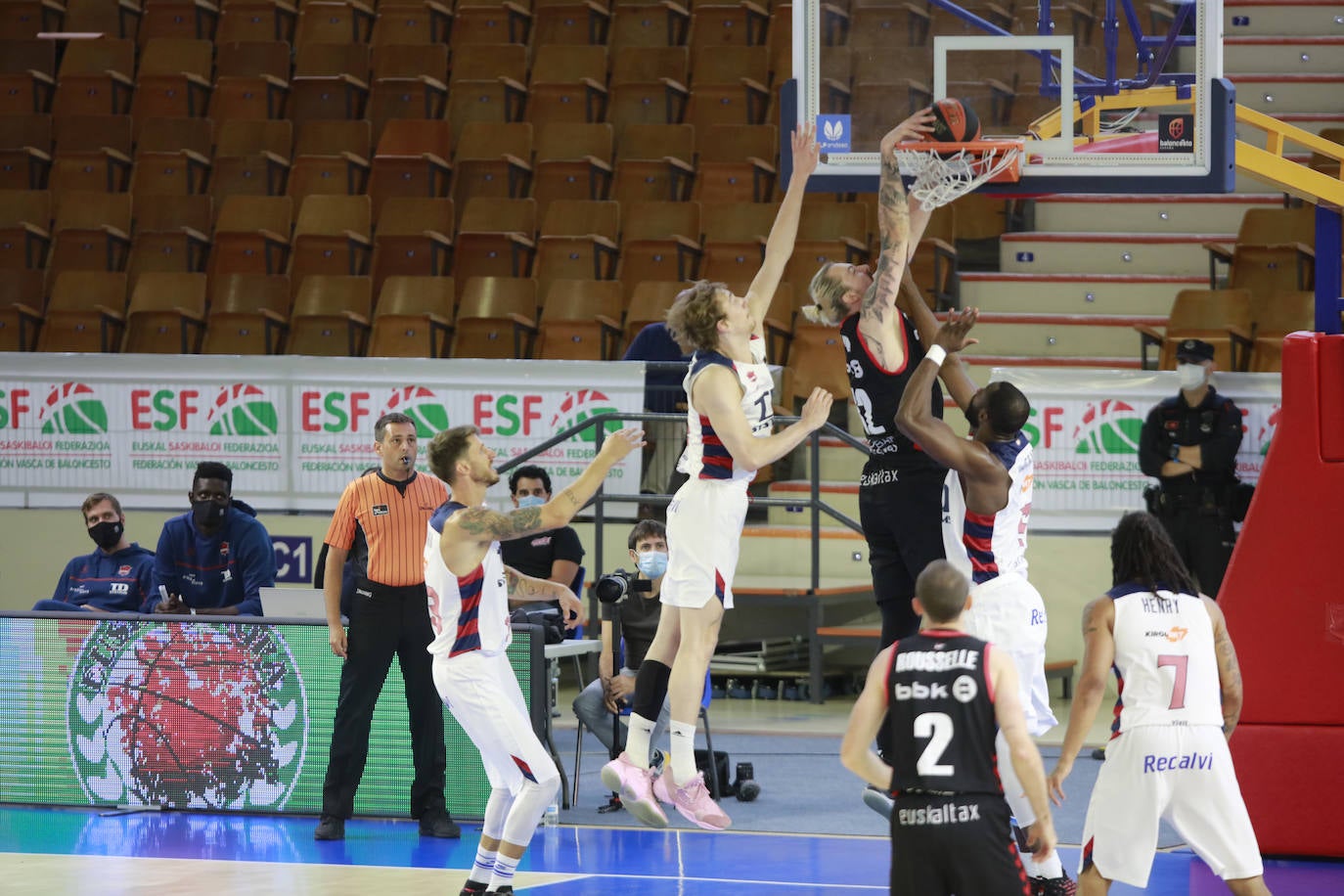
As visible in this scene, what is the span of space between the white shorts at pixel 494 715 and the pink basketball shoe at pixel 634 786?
2.96 feet

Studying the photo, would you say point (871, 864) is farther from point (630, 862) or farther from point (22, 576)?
point (22, 576)

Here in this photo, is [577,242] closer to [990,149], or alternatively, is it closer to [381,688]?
[381,688]

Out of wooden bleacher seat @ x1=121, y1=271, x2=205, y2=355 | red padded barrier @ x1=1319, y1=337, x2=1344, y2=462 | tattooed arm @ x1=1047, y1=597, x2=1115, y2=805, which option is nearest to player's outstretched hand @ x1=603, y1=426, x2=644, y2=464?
tattooed arm @ x1=1047, y1=597, x2=1115, y2=805

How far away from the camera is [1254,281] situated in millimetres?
14336

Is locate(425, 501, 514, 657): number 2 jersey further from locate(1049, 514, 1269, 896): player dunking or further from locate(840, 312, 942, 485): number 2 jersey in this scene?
locate(1049, 514, 1269, 896): player dunking

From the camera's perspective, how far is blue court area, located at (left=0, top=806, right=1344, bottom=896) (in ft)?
27.3

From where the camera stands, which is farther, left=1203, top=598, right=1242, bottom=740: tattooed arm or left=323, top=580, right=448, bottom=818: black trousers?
left=323, top=580, right=448, bottom=818: black trousers

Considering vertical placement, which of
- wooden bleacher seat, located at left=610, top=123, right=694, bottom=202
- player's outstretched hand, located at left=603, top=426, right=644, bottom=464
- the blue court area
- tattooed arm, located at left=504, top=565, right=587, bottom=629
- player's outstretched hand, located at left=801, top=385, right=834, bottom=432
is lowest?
the blue court area

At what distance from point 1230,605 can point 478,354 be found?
7.80 m

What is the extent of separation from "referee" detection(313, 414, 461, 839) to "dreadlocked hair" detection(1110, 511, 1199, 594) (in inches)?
155

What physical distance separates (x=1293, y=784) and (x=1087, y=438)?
4478 mm

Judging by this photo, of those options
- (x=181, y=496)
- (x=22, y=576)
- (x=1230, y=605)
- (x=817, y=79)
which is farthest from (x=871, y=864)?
(x=22, y=576)

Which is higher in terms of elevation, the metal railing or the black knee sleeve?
the metal railing

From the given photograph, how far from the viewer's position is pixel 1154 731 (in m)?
6.59
